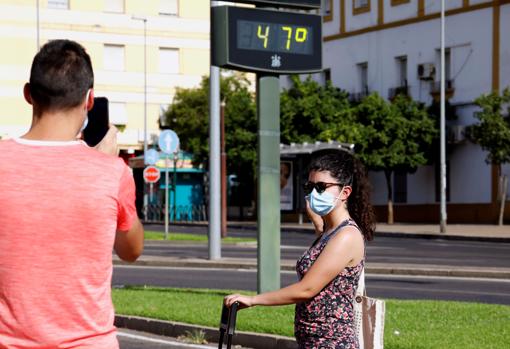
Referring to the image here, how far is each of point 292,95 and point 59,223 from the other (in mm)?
53582

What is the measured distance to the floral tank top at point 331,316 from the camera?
5.77m

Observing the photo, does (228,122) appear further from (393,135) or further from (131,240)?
(131,240)

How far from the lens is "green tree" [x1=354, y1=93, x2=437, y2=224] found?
50.7m

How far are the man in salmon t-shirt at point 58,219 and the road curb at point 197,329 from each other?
757 centimetres

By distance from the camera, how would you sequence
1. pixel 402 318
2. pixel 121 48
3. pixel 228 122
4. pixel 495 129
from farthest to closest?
1. pixel 121 48
2. pixel 228 122
3. pixel 495 129
4. pixel 402 318

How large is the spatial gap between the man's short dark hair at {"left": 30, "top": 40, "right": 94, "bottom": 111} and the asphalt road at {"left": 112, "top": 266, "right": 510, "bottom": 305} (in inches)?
511

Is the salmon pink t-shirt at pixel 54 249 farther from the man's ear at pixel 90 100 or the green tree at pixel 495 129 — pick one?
the green tree at pixel 495 129

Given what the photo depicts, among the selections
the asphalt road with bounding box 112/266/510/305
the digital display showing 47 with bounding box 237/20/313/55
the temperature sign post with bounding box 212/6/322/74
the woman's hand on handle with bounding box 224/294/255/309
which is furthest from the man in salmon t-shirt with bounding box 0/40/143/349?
the asphalt road with bounding box 112/266/510/305

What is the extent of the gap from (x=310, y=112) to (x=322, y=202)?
48.5 meters

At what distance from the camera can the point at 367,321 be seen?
19.7 ft

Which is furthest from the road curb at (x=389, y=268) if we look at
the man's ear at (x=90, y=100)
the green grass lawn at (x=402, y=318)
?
the man's ear at (x=90, y=100)

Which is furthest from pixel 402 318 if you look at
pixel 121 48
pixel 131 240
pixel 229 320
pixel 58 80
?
pixel 121 48

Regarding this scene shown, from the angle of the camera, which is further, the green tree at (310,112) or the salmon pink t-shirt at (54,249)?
the green tree at (310,112)

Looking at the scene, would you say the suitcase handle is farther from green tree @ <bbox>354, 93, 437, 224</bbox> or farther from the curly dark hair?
green tree @ <bbox>354, 93, 437, 224</bbox>
